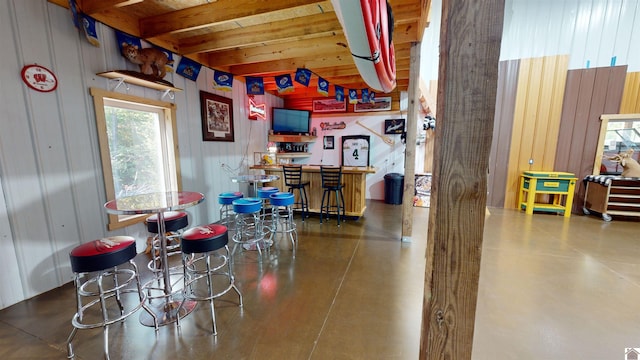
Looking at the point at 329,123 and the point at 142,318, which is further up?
the point at 329,123

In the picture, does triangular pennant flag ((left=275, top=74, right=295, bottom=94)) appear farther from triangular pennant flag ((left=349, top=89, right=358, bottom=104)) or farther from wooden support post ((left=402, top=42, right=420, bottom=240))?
wooden support post ((left=402, top=42, right=420, bottom=240))

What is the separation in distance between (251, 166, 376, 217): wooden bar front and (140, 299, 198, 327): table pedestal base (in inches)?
118

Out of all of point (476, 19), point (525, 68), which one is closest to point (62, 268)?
point (476, 19)

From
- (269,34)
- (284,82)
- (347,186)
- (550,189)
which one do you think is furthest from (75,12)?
(550,189)

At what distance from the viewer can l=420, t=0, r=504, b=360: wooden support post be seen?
2.56ft

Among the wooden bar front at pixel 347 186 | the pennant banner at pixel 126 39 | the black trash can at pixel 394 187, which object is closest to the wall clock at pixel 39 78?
the pennant banner at pixel 126 39

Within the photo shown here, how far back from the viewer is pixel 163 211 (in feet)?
5.61

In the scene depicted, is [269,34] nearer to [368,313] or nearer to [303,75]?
[303,75]

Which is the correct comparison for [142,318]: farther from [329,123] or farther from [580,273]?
[329,123]

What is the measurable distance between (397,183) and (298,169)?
2782 mm

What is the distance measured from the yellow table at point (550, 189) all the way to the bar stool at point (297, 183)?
15.1 ft

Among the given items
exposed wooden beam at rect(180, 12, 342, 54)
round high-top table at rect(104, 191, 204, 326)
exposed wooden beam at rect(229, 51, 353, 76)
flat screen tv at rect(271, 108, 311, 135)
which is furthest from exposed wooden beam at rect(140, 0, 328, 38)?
flat screen tv at rect(271, 108, 311, 135)

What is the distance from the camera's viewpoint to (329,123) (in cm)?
678

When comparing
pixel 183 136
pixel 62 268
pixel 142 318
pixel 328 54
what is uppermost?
pixel 328 54
